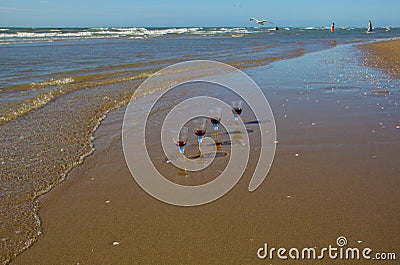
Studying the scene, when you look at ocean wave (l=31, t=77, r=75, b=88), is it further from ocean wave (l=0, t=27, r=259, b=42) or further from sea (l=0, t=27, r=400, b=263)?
ocean wave (l=0, t=27, r=259, b=42)

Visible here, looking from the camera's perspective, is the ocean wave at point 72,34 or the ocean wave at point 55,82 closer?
the ocean wave at point 55,82

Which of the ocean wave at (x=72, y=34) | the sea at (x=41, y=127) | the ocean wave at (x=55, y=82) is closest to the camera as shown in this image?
the sea at (x=41, y=127)

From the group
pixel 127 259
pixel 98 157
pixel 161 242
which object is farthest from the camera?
pixel 98 157

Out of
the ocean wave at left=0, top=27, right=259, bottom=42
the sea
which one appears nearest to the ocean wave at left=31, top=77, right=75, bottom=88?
the sea

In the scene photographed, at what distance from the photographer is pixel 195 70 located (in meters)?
14.9

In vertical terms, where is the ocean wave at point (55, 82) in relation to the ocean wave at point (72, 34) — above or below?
below

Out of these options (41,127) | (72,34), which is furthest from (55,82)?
(72,34)

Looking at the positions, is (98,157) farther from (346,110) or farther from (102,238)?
(346,110)

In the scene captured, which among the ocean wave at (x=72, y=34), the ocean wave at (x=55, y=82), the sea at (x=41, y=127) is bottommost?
the sea at (x=41, y=127)

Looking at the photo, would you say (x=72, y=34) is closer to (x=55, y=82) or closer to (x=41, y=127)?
(x=55, y=82)

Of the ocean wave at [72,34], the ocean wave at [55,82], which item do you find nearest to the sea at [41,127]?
the ocean wave at [55,82]

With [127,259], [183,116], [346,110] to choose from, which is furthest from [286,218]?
[346,110]

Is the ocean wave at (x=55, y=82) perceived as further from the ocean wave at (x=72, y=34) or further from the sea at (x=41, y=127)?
the ocean wave at (x=72, y=34)

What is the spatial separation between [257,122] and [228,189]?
270 cm
